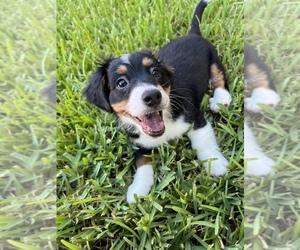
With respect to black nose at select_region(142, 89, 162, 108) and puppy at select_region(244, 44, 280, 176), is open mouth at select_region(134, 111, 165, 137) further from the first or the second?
puppy at select_region(244, 44, 280, 176)

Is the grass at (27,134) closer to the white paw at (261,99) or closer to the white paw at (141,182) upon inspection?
the white paw at (141,182)

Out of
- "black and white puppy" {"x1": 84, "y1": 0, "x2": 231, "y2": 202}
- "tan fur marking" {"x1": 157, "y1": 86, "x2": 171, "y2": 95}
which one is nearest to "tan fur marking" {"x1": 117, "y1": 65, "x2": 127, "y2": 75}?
"black and white puppy" {"x1": 84, "y1": 0, "x2": 231, "y2": 202}

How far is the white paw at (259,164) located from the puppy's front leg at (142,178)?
0.32m

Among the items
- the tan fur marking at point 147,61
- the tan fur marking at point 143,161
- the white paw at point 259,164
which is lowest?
the tan fur marking at point 143,161

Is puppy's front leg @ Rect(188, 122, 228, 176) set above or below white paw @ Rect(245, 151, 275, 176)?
below

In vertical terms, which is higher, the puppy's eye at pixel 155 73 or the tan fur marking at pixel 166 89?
the puppy's eye at pixel 155 73

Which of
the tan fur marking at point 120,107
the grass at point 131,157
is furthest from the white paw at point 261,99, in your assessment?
the tan fur marking at point 120,107

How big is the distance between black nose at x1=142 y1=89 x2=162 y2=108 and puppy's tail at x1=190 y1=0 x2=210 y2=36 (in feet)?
1.61

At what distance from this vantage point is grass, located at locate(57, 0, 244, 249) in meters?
1.26

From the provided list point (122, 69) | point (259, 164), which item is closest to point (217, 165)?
point (259, 164)

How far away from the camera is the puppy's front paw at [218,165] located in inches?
52.6

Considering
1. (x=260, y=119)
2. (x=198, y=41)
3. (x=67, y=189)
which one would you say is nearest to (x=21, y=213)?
(x=67, y=189)

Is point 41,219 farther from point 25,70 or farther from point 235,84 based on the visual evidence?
point 235,84

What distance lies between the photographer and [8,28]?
1193mm
